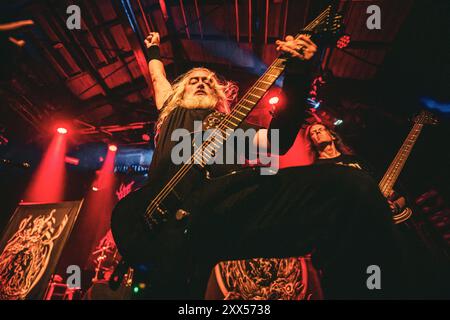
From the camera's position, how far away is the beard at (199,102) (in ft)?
8.00

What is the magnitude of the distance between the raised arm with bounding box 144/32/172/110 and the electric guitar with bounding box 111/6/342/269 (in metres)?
1.30

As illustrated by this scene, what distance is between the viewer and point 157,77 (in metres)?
2.75

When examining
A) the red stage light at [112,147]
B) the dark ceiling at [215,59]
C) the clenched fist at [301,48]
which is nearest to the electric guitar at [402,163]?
the dark ceiling at [215,59]

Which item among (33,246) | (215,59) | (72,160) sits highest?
(215,59)

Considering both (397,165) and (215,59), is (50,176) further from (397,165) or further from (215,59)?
(397,165)

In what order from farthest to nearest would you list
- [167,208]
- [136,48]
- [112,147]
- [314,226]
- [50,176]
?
[112,147] < [50,176] < [136,48] < [167,208] < [314,226]

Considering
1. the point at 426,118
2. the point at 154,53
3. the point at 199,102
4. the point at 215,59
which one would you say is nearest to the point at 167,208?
the point at 199,102

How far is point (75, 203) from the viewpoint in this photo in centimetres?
540

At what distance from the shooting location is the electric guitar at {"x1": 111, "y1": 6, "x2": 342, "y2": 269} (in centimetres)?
129

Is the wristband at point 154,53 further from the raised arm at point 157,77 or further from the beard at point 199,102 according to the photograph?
the beard at point 199,102

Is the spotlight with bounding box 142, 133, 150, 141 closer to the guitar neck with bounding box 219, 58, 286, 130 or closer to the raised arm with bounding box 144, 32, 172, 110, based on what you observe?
the raised arm with bounding box 144, 32, 172, 110

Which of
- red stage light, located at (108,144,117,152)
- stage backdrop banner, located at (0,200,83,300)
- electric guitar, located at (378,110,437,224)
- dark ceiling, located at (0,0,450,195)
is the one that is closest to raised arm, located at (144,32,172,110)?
dark ceiling, located at (0,0,450,195)

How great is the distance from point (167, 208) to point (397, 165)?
3674mm
